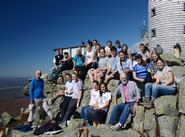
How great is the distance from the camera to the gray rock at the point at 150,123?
37.7 ft

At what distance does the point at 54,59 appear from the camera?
21.4 metres

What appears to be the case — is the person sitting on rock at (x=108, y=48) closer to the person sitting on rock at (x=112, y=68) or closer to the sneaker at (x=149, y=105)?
the person sitting on rock at (x=112, y=68)

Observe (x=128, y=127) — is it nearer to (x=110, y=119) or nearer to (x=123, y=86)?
(x=110, y=119)

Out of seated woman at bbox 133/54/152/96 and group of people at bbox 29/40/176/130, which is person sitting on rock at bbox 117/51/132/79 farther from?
seated woman at bbox 133/54/152/96

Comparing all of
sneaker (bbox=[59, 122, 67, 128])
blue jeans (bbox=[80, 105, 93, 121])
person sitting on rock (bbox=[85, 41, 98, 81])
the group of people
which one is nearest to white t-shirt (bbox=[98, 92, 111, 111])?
the group of people

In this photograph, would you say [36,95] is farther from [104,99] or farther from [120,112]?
[120,112]

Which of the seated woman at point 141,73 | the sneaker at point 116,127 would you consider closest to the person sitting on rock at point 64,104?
the seated woman at point 141,73

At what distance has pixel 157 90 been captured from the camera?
467 inches

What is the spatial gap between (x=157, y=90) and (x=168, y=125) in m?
1.39

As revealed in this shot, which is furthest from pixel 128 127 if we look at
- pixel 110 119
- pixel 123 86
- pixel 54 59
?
pixel 54 59

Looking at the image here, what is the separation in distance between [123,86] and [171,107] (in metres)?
2.06

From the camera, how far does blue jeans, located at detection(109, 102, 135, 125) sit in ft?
38.4

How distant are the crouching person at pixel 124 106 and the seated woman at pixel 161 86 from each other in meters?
0.43

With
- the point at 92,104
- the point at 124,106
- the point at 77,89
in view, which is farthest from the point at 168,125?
the point at 77,89
